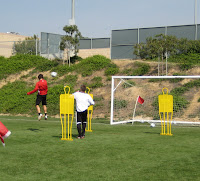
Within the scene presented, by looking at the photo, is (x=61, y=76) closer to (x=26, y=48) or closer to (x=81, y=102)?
(x=26, y=48)

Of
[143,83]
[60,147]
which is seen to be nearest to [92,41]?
[143,83]

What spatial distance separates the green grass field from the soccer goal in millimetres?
8894

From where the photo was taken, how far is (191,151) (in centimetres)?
918

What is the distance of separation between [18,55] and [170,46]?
1646cm

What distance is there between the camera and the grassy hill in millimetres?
27031

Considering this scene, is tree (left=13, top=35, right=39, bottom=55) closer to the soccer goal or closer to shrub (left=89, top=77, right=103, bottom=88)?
shrub (left=89, top=77, right=103, bottom=88)

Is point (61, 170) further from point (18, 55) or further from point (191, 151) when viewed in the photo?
point (18, 55)

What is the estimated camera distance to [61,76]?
31547mm

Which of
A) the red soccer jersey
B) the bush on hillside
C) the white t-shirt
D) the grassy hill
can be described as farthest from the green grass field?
the bush on hillside

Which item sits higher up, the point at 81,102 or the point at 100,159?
the point at 81,102

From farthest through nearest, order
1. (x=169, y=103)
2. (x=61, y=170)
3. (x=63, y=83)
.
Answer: (x=63, y=83), (x=169, y=103), (x=61, y=170)

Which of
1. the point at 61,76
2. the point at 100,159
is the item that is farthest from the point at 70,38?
the point at 100,159

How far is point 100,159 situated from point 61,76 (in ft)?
78.3

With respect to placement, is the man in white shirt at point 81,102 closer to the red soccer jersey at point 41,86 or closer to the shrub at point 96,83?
the red soccer jersey at point 41,86
